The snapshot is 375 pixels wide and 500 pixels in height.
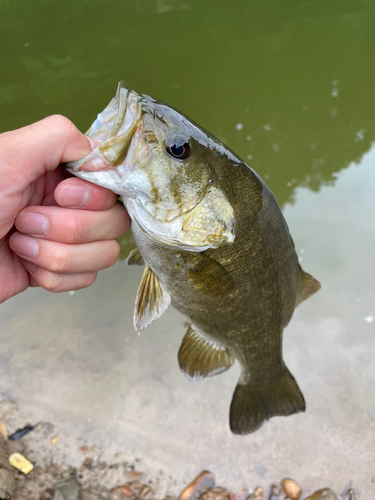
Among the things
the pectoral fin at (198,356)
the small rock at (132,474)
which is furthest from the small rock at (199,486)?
the pectoral fin at (198,356)

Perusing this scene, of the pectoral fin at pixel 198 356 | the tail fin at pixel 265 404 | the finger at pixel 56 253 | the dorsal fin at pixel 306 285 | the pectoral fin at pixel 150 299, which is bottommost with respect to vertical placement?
the tail fin at pixel 265 404

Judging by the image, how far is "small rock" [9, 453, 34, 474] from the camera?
2014mm

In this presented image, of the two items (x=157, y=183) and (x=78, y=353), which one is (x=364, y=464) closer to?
(x=78, y=353)

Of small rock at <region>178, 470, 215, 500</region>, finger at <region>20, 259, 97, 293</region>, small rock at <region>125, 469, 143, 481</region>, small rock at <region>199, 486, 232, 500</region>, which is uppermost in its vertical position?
finger at <region>20, 259, 97, 293</region>

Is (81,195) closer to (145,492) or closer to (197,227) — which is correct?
(197,227)

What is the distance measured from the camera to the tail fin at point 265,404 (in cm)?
182

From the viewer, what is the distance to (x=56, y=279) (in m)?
1.27

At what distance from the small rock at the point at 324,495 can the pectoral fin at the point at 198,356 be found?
3.63 ft

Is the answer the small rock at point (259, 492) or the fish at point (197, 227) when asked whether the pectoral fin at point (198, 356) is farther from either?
the small rock at point (259, 492)

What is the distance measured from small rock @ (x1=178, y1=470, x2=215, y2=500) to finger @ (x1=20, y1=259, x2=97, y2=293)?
5.11 feet

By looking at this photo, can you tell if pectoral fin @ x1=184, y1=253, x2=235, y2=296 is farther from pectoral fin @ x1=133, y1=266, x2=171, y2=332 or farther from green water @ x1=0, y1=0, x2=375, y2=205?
green water @ x1=0, y1=0, x2=375, y2=205

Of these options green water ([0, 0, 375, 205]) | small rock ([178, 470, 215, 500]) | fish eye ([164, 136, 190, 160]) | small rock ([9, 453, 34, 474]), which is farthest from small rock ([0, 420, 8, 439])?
green water ([0, 0, 375, 205])

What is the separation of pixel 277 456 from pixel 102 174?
2141mm

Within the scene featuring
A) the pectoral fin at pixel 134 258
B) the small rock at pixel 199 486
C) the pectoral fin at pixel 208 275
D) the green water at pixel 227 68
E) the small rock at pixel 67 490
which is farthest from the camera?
the green water at pixel 227 68
